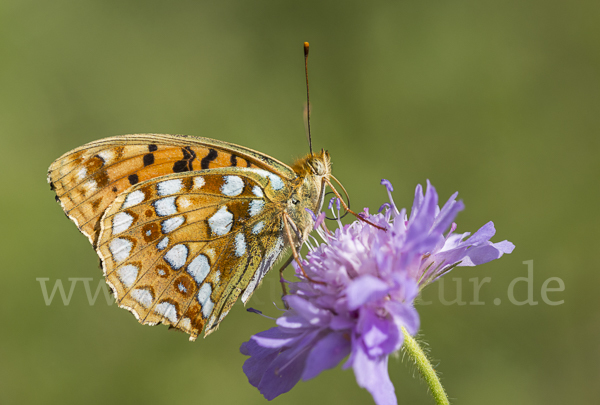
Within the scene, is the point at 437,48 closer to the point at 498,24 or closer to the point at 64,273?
the point at 498,24

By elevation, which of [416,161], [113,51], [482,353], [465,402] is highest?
[113,51]

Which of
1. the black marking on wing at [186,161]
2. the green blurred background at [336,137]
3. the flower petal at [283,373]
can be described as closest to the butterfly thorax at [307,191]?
the black marking on wing at [186,161]

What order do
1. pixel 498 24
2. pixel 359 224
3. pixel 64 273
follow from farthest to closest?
pixel 498 24, pixel 64 273, pixel 359 224

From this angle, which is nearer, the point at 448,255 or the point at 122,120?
the point at 448,255

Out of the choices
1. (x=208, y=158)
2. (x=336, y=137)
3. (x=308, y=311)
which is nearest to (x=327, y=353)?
(x=308, y=311)

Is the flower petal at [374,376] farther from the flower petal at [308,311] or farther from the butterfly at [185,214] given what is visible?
the butterfly at [185,214]

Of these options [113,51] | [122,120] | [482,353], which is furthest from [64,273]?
[482,353]

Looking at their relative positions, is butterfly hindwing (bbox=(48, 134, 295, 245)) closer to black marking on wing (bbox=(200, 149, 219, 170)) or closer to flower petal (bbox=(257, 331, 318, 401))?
black marking on wing (bbox=(200, 149, 219, 170))
